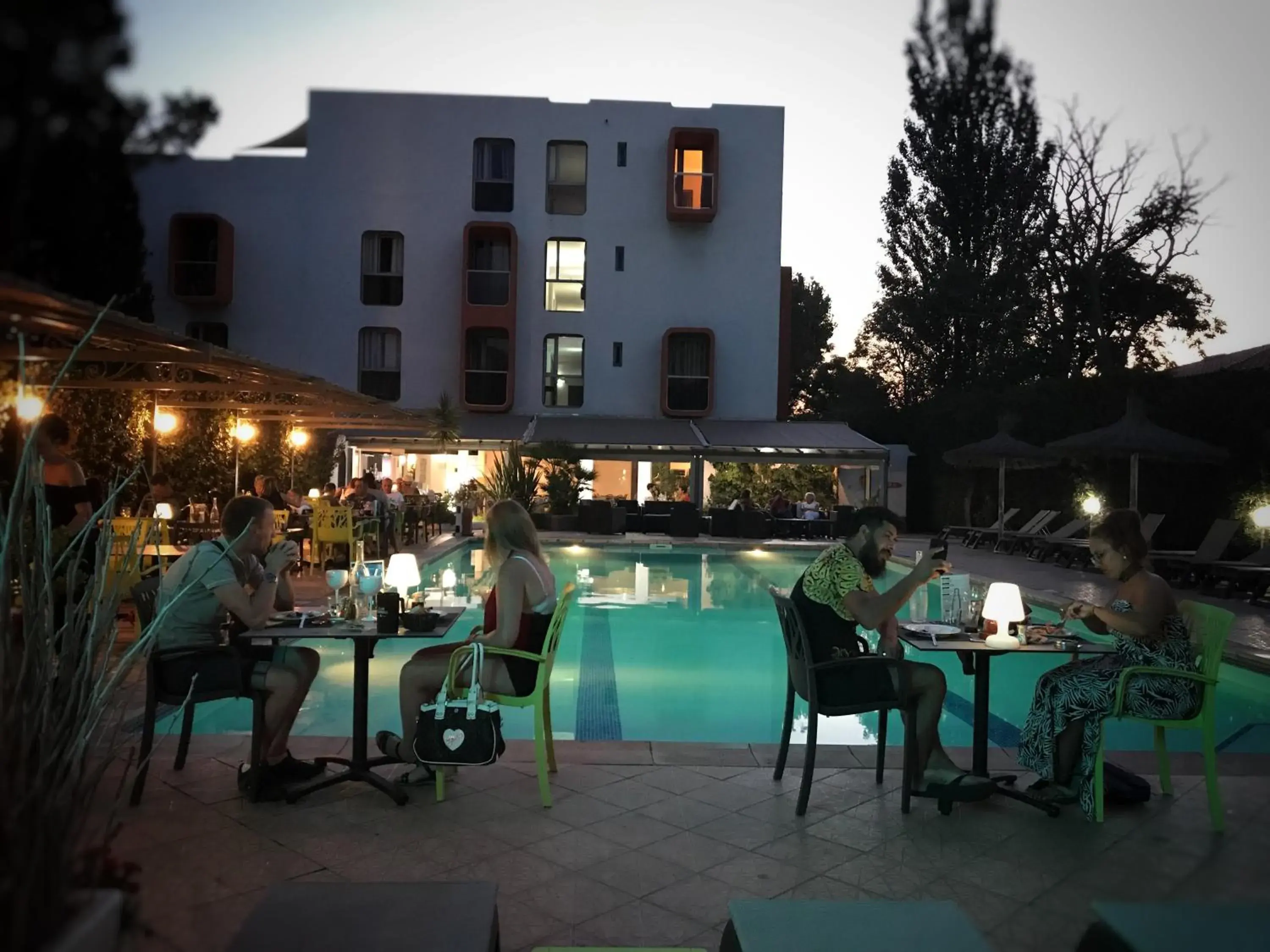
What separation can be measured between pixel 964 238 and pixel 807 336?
11085mm

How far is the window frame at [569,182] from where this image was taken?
77.8 ft

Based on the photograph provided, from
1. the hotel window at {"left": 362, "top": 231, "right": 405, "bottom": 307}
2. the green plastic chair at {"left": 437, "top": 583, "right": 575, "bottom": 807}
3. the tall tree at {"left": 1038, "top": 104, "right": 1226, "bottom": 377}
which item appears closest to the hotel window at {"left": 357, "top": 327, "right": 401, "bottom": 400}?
the hotel window at {"left": 362, "top": 231, "right": 405, "bottom": 307}

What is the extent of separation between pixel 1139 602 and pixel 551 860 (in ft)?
8.09

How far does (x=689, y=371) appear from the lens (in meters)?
23.9

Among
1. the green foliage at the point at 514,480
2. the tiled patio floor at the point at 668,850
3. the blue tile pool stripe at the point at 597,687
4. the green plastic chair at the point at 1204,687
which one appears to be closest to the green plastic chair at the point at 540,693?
the tiled patio floor at the point at 668,850

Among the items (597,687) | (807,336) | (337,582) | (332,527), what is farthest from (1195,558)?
(807,336)

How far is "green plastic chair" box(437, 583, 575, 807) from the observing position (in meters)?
Result: 3.84

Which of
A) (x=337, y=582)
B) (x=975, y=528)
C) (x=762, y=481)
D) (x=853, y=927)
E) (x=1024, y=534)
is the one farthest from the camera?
(x=762, y=481)

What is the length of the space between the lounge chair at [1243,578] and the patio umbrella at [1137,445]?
61.0 inches

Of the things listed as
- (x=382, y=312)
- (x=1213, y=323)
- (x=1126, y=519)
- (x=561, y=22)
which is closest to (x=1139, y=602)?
(x=1126, y=519)

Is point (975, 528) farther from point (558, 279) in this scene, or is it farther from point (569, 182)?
point (569, 182)

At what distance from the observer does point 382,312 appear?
77.6ft

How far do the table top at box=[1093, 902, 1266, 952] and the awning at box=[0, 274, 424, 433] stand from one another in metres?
2.14

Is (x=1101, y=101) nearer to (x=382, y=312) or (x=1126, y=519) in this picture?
(x=382, y=312)
